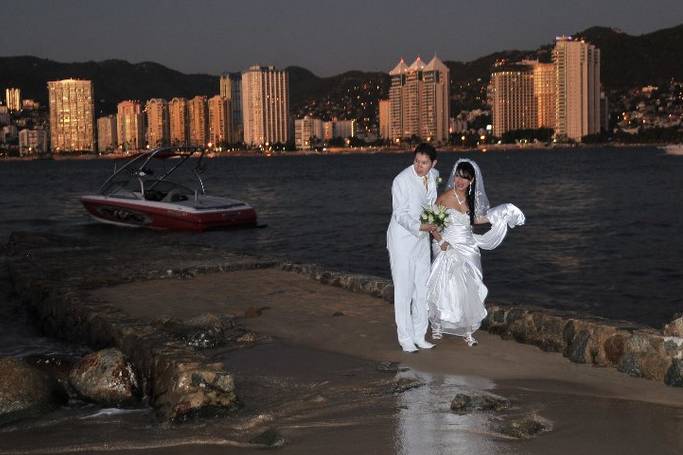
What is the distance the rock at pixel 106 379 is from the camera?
7.67 meters

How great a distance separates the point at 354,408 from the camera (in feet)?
22.4

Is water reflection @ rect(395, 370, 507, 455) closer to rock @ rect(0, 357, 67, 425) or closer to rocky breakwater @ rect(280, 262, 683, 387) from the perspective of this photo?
rocky breakwater @ rect(280, 262, 683, 387)

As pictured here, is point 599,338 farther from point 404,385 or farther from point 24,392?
point 24,392

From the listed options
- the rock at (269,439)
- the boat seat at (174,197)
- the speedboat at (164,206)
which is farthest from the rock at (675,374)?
the boat seat at (174,197)

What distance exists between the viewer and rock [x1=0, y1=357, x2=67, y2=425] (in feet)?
24.3

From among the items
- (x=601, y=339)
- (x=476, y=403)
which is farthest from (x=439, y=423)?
(x=601, y=339)

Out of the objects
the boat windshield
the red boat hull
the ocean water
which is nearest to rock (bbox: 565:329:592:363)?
the ocean water

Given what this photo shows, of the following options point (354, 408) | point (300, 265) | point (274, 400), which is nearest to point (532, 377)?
point (354, 408)

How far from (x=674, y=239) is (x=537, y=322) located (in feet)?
79.3

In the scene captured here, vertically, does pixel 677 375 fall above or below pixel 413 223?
below

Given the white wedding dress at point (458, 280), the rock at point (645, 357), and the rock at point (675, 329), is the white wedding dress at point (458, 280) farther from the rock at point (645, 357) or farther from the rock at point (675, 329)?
the rock at point (675, 329)

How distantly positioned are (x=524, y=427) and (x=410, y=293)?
260 cm

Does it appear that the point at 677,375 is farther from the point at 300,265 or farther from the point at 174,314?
the point at 300,265

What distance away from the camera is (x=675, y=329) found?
7.43 meters
